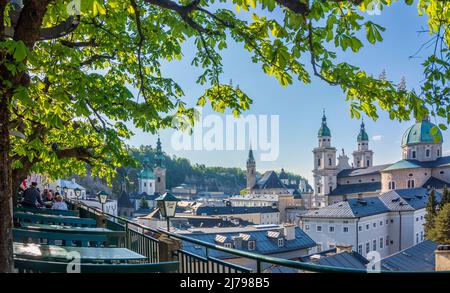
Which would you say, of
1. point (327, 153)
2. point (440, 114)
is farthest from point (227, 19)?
point (327, 153)

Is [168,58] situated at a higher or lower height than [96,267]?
higher

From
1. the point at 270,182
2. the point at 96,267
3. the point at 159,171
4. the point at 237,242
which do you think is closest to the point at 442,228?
the point at 237,242

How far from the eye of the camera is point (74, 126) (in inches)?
468

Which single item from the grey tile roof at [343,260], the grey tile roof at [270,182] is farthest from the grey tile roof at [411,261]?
the grey tile roof at [270,182]

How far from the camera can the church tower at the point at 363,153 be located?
346 feet

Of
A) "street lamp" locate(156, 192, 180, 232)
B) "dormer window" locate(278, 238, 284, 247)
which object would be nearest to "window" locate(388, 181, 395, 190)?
"dormer window" locate(278, 238, 284, 247)

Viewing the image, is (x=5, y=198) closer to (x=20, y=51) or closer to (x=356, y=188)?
(x=20, y=51)

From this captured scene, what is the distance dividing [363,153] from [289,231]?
7284 centimetres

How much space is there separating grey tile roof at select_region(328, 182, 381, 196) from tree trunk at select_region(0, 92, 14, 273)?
89584 millimetres

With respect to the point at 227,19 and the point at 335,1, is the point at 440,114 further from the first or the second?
the point at 227,19

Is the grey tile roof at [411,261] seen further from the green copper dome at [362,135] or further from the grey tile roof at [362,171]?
the green copper dome at [362,135]

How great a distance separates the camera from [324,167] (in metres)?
95.2

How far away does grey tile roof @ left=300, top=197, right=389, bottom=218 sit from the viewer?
49.3 metres

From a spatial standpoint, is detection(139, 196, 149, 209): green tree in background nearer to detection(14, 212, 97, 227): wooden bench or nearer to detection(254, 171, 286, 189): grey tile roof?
detection(254, 171, 286, 189): grey tile roof
